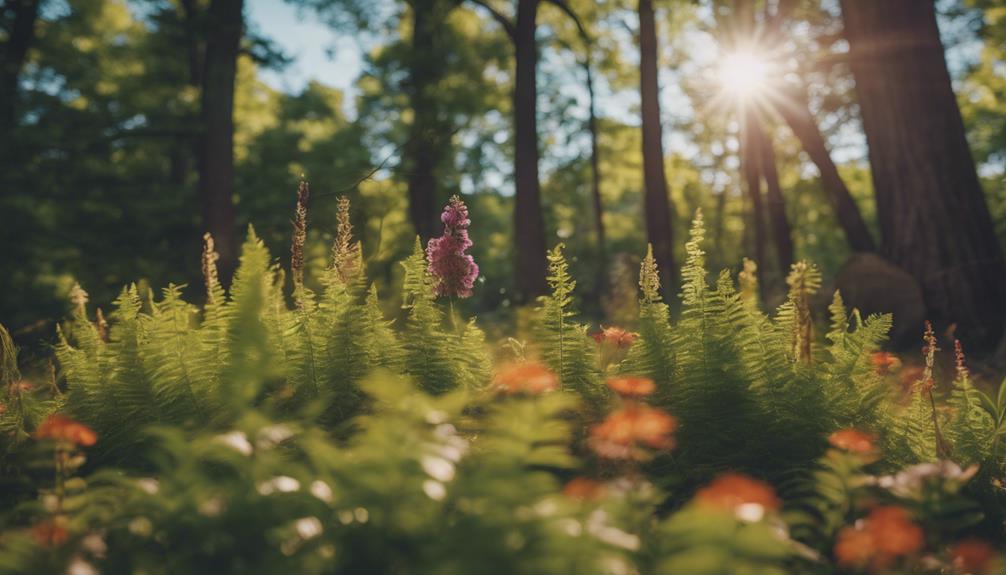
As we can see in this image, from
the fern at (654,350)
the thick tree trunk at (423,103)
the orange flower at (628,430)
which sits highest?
the thick tree trunk at (423,103)

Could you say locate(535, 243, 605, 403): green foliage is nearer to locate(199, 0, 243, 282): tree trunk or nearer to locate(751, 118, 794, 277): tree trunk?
locate(199, 0, 243, 282): tree trunk

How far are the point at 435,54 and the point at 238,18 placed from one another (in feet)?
23.2

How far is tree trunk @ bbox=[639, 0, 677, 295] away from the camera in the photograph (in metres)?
8.91

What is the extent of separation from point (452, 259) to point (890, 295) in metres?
5.25

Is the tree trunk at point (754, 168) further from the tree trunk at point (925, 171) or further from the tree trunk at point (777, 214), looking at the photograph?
the tree trunk at point (925, 171)

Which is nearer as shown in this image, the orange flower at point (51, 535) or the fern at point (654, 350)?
the orange flower at point (51, 535)

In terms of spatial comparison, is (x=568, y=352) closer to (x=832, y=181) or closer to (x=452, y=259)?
(x=452, y=259)

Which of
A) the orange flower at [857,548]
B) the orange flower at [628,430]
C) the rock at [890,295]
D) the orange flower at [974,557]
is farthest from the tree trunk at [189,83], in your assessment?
the orange flower at [974,557]

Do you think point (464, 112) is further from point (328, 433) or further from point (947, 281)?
point (328, 433)

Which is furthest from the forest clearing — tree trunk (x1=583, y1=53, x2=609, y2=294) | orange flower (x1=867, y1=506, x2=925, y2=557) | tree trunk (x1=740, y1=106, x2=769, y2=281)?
tree trunk (x1=583, y1=53, x2=609, y2=294)

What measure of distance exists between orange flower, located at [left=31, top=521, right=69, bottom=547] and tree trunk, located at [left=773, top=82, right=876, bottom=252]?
339 inches

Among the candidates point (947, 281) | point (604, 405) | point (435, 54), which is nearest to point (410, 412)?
point (604, 405)

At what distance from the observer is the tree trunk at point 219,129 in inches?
369

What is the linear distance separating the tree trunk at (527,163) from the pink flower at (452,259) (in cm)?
557
